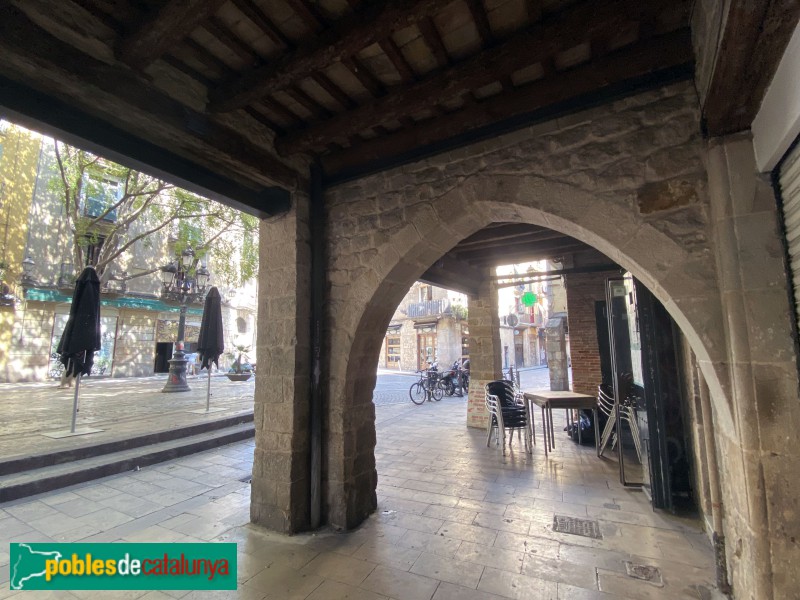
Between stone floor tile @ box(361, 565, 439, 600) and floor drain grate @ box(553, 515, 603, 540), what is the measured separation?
118cm

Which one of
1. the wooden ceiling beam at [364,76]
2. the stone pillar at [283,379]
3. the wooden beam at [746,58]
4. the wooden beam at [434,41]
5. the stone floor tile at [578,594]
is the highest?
the wooden ceiling beam at [364,76]

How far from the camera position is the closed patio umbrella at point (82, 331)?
14.8 ft

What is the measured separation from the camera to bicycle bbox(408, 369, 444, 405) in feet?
32.4

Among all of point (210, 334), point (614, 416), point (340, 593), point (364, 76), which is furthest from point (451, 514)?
point (210, 334)

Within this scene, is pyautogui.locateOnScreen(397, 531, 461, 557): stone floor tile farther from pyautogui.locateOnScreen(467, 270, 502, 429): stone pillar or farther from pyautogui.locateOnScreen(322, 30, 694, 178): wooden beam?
pyautogui.locateOnScreen(467, 270, 502, 429): stone pillar

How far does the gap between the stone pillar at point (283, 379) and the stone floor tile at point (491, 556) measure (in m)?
1.23

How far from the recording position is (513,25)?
191 cm

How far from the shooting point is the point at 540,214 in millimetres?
2355

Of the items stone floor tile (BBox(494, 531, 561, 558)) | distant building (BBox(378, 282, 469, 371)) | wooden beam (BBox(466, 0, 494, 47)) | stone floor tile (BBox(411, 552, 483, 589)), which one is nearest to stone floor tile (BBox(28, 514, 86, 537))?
stone floor tile (BBox(411, 552, 483, 589))

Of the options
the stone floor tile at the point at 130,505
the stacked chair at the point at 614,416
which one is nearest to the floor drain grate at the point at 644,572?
the stacked chair at the point at 614,416

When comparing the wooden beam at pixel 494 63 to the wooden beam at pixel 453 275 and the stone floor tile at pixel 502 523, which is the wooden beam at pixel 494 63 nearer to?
the wooden beam at pixel 453 275

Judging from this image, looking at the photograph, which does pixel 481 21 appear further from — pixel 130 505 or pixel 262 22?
pixel 130 505

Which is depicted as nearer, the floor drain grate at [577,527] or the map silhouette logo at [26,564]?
the map silhouette logo at [26,564]

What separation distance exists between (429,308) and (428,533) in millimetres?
16768
